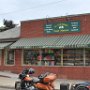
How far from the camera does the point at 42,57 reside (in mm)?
28516

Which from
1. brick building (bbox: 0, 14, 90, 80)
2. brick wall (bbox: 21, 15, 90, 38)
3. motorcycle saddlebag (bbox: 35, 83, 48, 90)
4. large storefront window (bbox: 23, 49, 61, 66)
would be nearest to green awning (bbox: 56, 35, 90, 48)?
brick building (bbox: 0, 14, 90, 80)

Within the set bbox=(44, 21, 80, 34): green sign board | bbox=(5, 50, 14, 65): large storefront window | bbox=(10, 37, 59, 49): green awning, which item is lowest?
bbox=(5, 50, 14, 65): large storefront window

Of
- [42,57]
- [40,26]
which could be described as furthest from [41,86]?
[40,26]

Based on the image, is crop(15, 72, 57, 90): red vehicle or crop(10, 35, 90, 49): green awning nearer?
crop(15, 72, 57, 90): red vehicle

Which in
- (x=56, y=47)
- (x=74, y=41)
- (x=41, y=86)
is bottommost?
(x=41, y=86)

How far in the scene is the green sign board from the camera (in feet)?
87.1

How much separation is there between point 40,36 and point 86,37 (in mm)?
5017

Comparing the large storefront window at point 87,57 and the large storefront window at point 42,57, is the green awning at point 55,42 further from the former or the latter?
the large storefront window at point 87,57

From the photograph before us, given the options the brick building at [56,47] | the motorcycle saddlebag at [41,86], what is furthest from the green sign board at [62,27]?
the motorcycle saddlebag at [41,86]

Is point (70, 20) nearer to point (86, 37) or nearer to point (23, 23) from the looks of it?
point (86, 37)

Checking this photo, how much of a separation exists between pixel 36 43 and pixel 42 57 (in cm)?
139

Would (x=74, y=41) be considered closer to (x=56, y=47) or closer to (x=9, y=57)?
(x=56, y=47)

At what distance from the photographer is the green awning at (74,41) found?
24.6m

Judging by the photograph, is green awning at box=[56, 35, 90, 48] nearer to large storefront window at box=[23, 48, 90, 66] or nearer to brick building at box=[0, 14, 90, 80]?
brick building at box=[0, 14, 90, 80]
